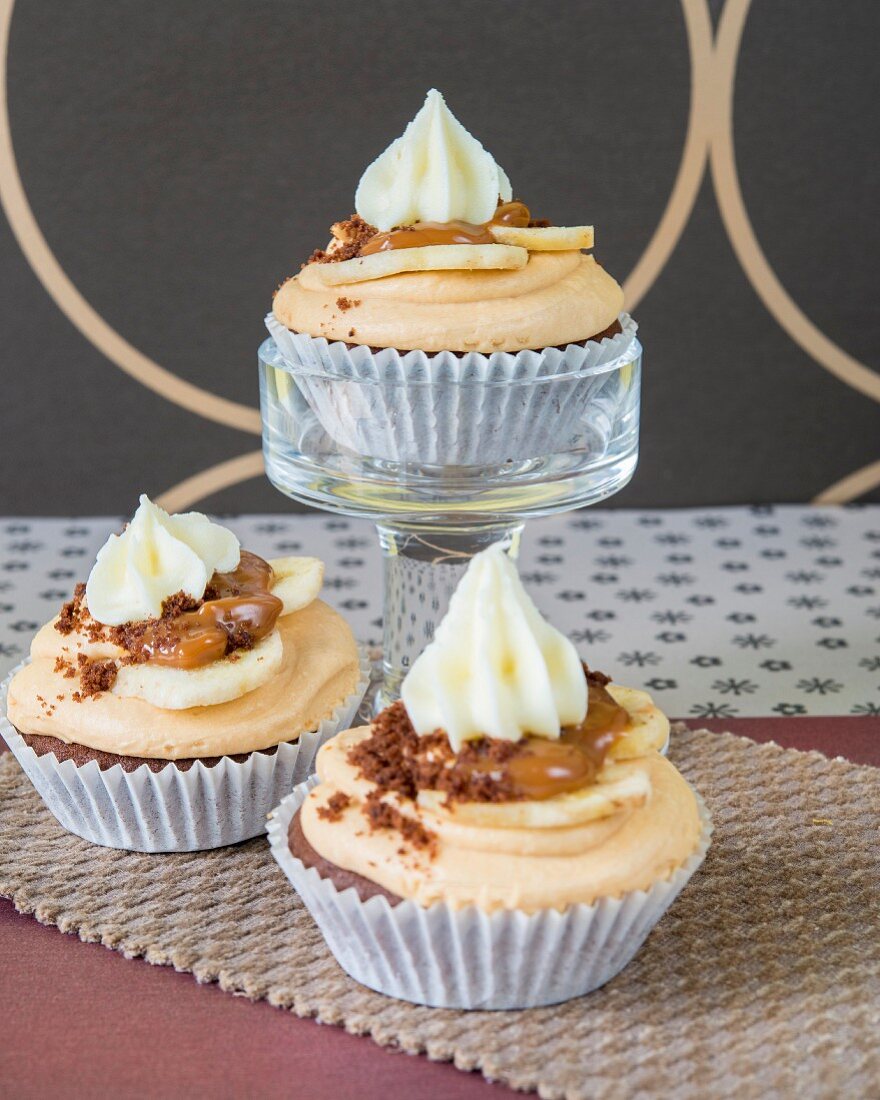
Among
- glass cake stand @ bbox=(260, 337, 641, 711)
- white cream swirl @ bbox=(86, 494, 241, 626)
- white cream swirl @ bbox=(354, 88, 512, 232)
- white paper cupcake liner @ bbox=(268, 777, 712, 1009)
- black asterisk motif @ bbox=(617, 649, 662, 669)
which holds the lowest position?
black asterisk motif @ bbox=(617, 649, 662, 669)

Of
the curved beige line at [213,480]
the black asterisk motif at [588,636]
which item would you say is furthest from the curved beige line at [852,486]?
the curved beige line at [213,480]

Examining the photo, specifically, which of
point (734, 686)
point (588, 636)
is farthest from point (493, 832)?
point (588, 636)

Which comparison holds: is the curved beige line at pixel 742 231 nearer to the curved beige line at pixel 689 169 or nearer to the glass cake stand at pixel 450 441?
the curved beige line at pixel 689 169

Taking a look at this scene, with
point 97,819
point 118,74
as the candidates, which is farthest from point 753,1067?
point 118,74

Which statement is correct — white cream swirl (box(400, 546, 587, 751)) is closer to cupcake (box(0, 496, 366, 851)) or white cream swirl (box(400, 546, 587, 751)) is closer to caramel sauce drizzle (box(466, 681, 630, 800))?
caramel sauce drizzle (box(466, 681, 630, 800))

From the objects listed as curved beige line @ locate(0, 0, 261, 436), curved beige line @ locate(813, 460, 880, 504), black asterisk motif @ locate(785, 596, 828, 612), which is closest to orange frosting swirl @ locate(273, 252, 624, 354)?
black asterisk motif @ locate(785, 596, 828, 612)

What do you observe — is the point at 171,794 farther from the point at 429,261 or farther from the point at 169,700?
the point at 429,261
